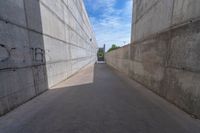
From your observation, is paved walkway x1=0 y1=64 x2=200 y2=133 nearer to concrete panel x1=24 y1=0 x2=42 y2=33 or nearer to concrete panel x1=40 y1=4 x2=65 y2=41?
concrete panel x1=24 y1=0 x2=42 y2=33

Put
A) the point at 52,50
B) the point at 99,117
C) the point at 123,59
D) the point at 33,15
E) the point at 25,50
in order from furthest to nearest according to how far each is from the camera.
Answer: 1. the point at 123,59
2. the point at 52,50
3. the point at 33,15
4. the point at 25,50
5. the point at 99,117

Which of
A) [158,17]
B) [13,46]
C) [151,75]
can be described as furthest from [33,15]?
[151,75]

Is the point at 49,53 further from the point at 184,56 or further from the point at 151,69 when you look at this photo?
the point at 184,56

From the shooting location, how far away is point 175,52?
2893 mm

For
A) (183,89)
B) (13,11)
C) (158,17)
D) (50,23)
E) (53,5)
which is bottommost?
(183,89)

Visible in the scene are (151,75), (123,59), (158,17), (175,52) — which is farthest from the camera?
(123,59)

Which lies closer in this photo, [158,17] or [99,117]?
[99,117]

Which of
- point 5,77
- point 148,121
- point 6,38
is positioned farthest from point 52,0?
point 148,121

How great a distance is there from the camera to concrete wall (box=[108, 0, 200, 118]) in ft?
7.59

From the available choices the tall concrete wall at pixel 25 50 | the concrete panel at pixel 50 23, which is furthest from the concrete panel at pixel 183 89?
the concrete panel at pixel 50 23

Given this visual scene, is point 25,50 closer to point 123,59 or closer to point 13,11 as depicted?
point 13,11

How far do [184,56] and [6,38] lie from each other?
4081mm

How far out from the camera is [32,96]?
134 inches

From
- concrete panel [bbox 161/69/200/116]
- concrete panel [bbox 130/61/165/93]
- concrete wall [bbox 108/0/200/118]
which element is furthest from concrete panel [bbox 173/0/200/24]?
concrete panel [bbox 130/61/165/93]
